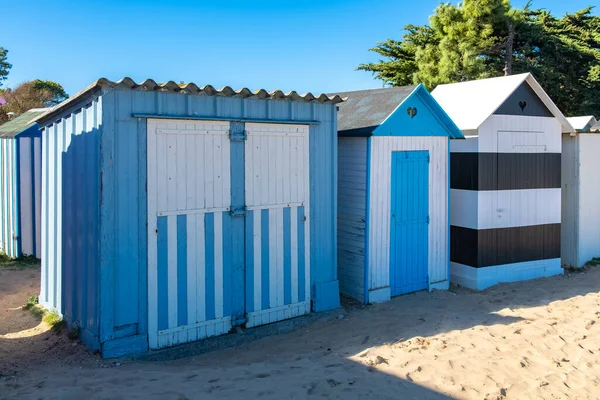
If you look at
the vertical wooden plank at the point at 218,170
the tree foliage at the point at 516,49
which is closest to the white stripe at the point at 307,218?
the vertical wooden plank at the point at 218,170

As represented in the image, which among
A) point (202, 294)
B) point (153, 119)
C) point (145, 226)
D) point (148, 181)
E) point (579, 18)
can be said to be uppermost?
point (579, 18)

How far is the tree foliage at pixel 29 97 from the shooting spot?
90.4 feet

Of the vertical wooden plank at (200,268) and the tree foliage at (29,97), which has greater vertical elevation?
the tree foliage at (29,97)

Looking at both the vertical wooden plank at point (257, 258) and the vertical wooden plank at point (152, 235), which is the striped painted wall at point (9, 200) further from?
the vertical wooden plank at point (257, 258)

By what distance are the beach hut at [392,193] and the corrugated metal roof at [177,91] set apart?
0.99 metres

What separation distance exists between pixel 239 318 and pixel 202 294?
572mm

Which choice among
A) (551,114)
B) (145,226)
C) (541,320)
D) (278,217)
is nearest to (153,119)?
(145,226)

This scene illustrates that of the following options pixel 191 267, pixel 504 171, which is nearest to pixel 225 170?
pixel 191 267

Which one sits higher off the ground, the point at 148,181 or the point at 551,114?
the point at 551,114

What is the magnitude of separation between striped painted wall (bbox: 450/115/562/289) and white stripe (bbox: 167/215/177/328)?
16.0ft

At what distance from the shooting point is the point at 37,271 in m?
9.82

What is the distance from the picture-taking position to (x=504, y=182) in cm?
916

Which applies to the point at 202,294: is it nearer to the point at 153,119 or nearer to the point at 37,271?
the point at 153,119

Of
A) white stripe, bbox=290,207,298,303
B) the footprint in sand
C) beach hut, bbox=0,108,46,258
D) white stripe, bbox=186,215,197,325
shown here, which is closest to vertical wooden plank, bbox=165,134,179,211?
white stripe, bbox=186,215,197,325
